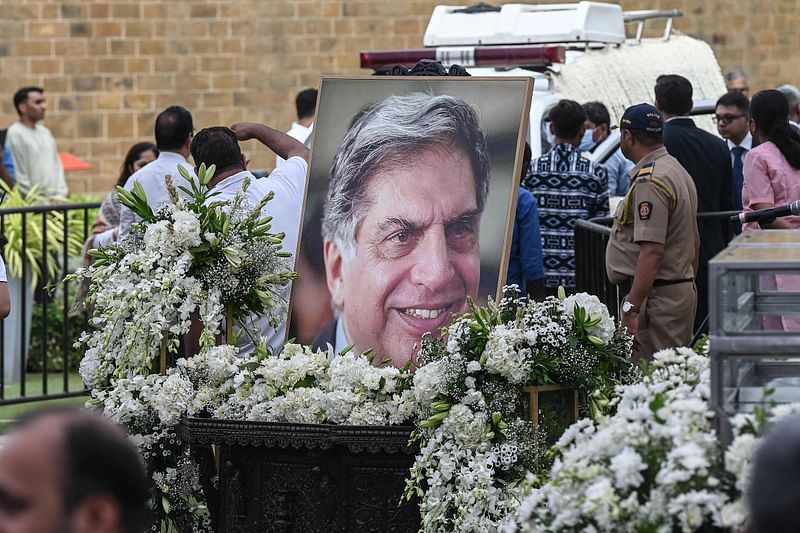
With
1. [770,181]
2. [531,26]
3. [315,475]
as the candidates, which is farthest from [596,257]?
[531,26]

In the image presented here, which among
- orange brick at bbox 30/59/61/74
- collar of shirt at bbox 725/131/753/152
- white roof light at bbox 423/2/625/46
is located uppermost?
orange brick at bbox 30/59/61/74

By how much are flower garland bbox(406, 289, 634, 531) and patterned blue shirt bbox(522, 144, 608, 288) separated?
4.15 m

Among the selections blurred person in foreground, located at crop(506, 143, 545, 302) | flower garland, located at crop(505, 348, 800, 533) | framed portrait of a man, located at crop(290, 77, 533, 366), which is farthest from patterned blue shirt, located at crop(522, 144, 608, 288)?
flower garland, located at crop(505, 348, 800, 533)

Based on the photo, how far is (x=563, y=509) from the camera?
365 cm

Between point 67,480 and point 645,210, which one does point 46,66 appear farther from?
point 67,480

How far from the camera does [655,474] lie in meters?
3.58

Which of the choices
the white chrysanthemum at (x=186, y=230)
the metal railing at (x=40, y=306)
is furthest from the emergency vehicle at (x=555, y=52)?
the white chrysanthemum at (x=186, y=230)

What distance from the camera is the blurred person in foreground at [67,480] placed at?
2.41 meters

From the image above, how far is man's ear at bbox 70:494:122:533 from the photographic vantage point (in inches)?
95.0

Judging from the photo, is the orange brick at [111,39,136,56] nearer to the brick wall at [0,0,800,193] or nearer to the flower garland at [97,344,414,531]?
the brick wall at [0,0,800,193]

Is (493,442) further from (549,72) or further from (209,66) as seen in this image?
(209,66)

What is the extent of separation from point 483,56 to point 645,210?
4918 mm

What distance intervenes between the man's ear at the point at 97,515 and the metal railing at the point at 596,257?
586 cm

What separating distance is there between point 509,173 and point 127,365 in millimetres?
1597
